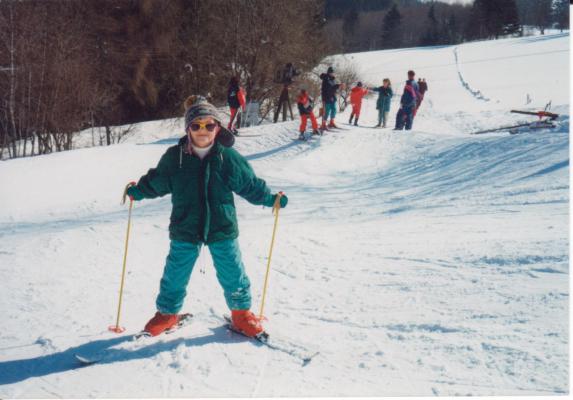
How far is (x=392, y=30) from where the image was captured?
69938 millimetres

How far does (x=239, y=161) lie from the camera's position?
2.77 metres

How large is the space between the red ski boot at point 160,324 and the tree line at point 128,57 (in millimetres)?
14710

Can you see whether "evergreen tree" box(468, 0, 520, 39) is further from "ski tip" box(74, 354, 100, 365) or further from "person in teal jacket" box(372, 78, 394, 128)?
"ski tip" box(74, 354, 100, 365)

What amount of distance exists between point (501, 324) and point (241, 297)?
1.71 m

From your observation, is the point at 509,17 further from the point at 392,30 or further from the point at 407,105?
the point at 407,105

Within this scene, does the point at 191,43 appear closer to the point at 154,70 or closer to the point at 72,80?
the point at 154,70

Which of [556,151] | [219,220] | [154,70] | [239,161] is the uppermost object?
[154,70]

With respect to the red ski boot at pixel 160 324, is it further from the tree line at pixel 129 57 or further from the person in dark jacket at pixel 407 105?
the tree line at pixel 129 57

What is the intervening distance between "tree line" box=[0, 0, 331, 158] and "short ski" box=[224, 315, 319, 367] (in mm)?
15190

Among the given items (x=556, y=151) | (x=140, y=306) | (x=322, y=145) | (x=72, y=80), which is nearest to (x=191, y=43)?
(x=72, y=80)

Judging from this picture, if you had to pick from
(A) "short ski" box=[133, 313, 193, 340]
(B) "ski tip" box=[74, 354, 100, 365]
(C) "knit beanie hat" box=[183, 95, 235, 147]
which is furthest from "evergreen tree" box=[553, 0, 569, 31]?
(B) "ski tip" box=[74, 354, 100, 365]

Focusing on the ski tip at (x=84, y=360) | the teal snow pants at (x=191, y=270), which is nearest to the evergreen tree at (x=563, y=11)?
the teal snow pants at (x=191, y=270)

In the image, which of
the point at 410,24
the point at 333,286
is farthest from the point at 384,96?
the point at 410,24

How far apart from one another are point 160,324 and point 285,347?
855 mm
